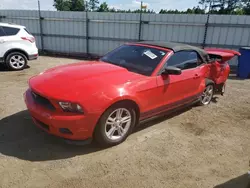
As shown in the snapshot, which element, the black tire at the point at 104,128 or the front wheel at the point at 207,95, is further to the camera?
the front wheel at the point at 207,95

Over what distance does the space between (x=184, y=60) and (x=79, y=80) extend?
215cm

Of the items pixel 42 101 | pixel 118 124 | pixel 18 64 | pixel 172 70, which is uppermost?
pixel 172 70

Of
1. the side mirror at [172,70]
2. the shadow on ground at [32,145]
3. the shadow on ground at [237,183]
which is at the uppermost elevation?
the side mirror at [172,70]

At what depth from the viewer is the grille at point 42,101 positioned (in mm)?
3070

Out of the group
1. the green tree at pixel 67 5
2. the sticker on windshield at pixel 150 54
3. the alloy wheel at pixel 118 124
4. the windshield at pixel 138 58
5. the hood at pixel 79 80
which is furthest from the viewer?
the green tree at pixel 67 5

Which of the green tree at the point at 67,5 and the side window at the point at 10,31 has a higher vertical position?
the green tree at the point at 67,5

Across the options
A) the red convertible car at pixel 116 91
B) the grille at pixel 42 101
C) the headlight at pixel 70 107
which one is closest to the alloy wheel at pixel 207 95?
the red convertible car at pixel 116 91

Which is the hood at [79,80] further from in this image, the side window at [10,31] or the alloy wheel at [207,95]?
the side window at [10,31]

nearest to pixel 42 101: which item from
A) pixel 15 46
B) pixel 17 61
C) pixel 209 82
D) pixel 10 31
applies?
pixel 209 82

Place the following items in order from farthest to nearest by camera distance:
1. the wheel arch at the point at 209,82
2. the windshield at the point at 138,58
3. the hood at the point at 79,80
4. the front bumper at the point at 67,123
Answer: the wheel arch at the point at 209,82 → the windshield at the point at 138,58 → the hood at the point at 79,80 → the front bumper at the point at 67,123

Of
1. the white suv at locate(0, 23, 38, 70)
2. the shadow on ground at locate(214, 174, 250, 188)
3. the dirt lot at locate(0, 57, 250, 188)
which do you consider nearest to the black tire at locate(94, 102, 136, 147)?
the dirt lot at locate(0, 57, 250, 188)

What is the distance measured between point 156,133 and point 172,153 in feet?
2.01

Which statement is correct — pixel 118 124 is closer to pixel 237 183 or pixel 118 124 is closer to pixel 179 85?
pixel 179 85

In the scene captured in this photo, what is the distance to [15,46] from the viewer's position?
25.9 ft
